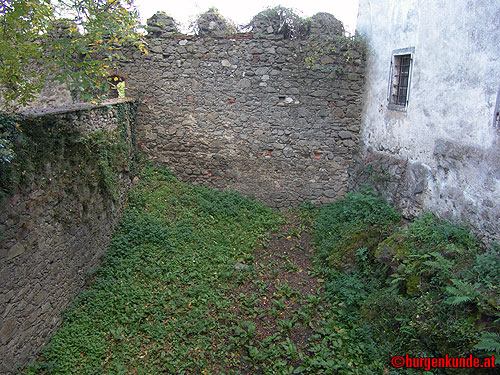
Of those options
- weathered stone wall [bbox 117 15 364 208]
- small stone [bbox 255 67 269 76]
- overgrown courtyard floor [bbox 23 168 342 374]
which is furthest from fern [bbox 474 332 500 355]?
small stone [bbox 255 67 269 76]

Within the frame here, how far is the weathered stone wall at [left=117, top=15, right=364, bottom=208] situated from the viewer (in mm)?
7520

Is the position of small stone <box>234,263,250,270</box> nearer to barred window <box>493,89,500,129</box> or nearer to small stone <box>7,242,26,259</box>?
small stone <box>7,242,26,259</box>

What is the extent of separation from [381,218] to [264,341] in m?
3.15

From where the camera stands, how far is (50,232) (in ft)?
14.3

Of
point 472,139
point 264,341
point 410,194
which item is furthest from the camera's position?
point 410,194

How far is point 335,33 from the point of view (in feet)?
24.7

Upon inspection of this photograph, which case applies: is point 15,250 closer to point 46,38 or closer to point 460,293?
point 46,38

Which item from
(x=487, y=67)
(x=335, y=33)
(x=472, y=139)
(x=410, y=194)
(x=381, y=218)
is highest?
(x=335, y=33)

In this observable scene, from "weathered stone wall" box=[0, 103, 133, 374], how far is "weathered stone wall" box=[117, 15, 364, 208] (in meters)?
2.28

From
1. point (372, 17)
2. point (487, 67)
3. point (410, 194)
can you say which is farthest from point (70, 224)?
point (372, 17)

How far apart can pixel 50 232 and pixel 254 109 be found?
4.92m

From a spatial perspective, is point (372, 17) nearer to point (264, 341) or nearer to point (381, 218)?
point (381, 218)

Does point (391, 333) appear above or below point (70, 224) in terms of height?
below

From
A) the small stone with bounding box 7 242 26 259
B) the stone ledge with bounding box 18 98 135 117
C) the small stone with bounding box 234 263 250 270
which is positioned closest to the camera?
the small stone with bounding box 7 242 26 259
